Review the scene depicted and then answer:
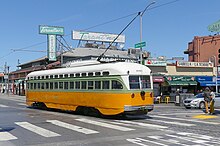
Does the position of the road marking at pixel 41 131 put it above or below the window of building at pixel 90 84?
below

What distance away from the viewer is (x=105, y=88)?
1619cm

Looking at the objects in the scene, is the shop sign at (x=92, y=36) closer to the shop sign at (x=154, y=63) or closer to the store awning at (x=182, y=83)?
the shop sign at (x=154, y=63)

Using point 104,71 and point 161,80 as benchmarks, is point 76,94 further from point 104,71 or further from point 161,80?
point 161,80

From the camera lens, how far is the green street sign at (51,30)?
4919cm

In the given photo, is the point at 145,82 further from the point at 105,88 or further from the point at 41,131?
the point at 41,131

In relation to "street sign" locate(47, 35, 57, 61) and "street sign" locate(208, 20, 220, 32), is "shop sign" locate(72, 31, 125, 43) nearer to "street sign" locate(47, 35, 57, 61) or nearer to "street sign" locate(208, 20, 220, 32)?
"street sign" locate(47, 35, 57, 61)

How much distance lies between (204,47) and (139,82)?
1659 inches

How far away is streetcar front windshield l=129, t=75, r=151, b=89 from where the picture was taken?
51.2 feet

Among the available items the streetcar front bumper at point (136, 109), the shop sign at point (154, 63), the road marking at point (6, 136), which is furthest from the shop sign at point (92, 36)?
the road marking at point (6, 136)

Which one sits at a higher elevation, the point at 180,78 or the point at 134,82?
the point at 180,78

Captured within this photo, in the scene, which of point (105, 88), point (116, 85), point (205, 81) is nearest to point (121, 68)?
point (116, 85)

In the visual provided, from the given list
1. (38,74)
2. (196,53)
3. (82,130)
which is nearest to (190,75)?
(196,53)

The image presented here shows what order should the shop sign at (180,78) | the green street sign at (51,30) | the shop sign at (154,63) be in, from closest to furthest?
the shop sign at (180,78) < the shop sign at (154,63) < the green street sign at (51,30)

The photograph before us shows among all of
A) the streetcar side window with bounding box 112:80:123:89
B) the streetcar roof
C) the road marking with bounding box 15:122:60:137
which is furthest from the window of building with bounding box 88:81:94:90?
the road marking with bounding box 15:122:60:137
